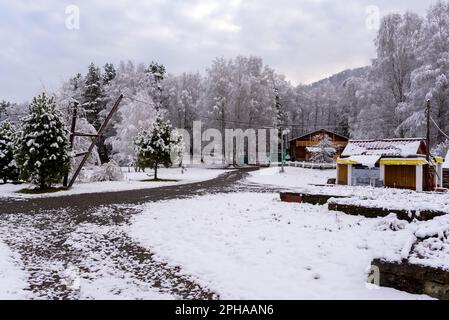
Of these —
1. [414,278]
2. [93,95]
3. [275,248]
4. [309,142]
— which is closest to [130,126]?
[93,95]

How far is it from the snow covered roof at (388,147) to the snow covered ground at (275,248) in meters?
15.4

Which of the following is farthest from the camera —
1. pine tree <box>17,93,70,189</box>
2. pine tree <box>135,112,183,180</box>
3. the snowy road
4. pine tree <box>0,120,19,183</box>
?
pine tree <box>135,112,183,180</box>

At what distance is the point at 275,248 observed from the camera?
858 cm

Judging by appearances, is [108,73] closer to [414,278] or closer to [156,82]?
[156,82]

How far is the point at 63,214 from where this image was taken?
14195mm

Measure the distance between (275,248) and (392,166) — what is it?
2114 centimetres

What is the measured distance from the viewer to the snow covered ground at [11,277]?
5876mm

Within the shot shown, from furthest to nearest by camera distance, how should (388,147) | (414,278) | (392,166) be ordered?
1. (388,147)
2. (392,166)
3. (414,278)

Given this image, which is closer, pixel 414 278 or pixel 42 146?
pixel 414 278

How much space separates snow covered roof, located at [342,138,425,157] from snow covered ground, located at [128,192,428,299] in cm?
1538

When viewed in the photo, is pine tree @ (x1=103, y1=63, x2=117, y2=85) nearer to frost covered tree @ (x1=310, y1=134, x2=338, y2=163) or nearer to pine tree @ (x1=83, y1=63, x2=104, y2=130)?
pine tree @ (x1=83, y1=63, x2=104, y2=130)

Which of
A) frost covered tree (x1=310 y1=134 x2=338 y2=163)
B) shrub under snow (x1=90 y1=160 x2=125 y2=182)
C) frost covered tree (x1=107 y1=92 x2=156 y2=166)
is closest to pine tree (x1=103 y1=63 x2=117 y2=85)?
frost covered tree (x1=107 y1=92 x2=156 y2=166)

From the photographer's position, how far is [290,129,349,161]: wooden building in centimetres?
5628

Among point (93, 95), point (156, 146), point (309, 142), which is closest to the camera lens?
point (156, 146)
